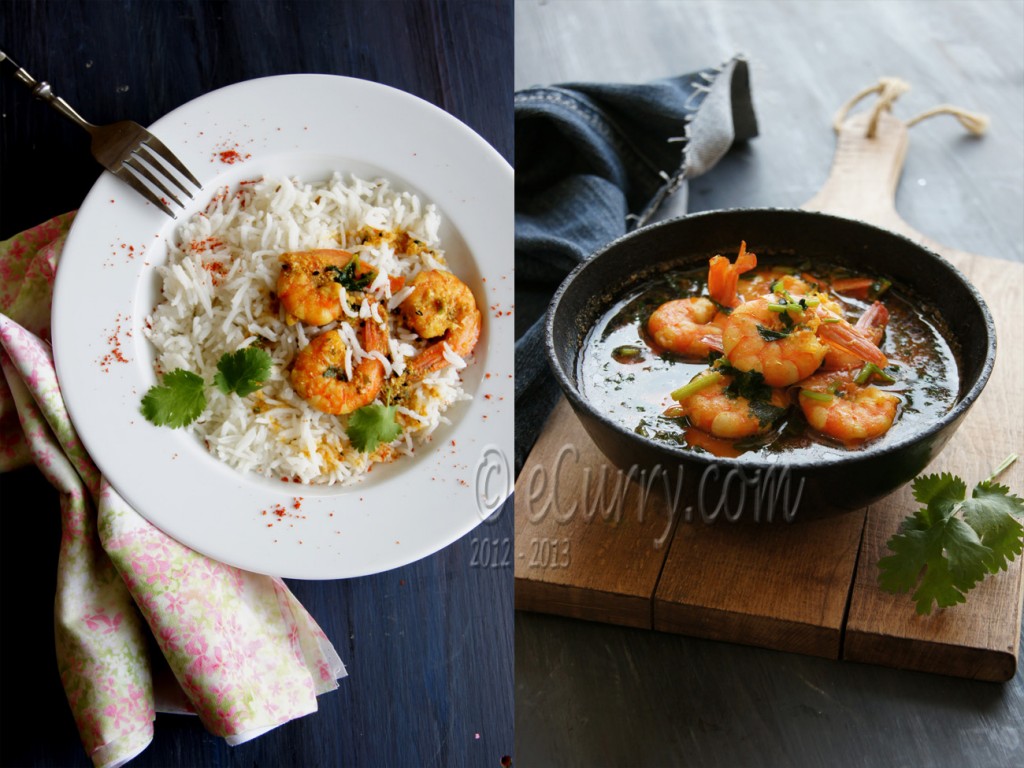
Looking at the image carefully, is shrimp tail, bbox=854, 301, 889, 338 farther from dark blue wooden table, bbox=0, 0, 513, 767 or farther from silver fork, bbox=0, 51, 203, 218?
silver fork, bbox=0, 51, 203, 218

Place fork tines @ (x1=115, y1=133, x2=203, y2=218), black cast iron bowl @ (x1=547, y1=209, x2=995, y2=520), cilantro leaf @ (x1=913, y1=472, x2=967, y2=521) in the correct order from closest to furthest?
black cast iron bowl @ (x1=547, y1=209, x2=995, y2=520) → cilantro leaf @ (x1=913, y1=472, x2=967, y2=521) → fork tines @ (x1=115, y1=133, x2=203, y2=218)

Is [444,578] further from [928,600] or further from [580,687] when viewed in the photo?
[928,600]

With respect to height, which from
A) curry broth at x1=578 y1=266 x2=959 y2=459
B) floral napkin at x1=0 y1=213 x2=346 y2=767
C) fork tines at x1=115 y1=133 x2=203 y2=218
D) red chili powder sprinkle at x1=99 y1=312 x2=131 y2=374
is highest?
fork tines at x1=115 y1=133 x2=203 y2=218

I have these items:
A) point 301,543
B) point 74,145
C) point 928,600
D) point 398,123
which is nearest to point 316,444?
point 301,543

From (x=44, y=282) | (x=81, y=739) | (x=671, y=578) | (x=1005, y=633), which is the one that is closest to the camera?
(x=1005, y=633)

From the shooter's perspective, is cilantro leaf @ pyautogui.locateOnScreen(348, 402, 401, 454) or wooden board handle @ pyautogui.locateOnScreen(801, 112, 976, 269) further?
wooden board handle @ pyautogui.locateOnScreen(801, 112, 976, 269)

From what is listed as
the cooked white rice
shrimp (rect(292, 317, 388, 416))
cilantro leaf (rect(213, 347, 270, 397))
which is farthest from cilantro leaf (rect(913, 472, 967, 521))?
cilantro leaf (rect(213, 347, 270, 397))

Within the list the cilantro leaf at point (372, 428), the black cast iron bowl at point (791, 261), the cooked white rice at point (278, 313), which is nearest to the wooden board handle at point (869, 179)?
the black cast iron bowl at point (791, 261)
